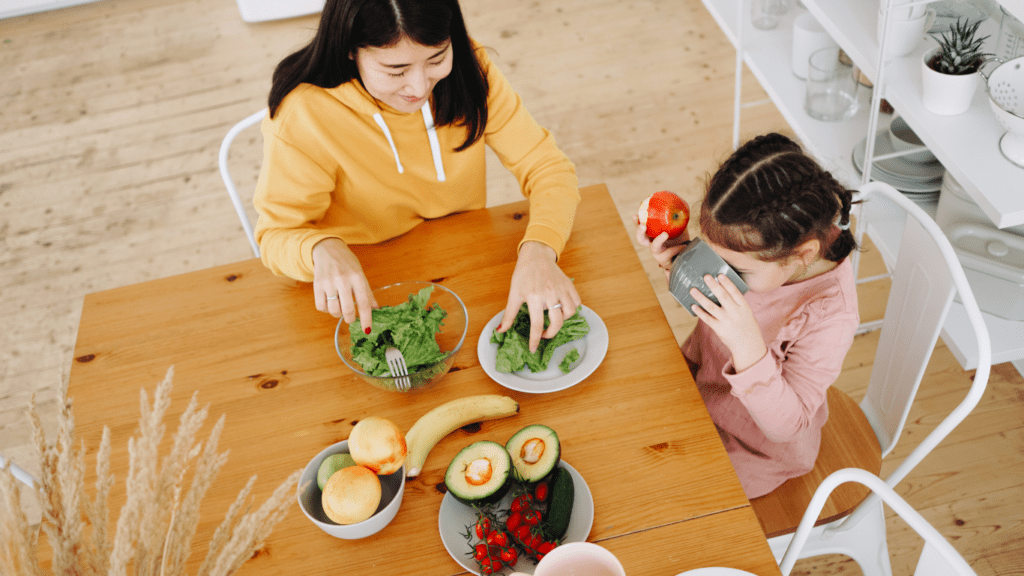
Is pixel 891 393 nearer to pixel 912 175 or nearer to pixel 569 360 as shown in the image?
pixel 569 360

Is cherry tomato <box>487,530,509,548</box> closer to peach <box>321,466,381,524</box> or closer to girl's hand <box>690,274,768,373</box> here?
peach <box>321,466,381,524</box>

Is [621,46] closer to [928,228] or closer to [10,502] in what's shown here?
[928,228]

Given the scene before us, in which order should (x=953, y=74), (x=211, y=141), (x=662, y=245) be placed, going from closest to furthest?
(x=662, y=245)
(x=953, y=74)
(x=211, y=141)

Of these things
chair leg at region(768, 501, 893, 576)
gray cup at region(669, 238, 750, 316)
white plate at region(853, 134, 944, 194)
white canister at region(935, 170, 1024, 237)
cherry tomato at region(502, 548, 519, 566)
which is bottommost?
chair leg at region(768, 501, 893, 576)

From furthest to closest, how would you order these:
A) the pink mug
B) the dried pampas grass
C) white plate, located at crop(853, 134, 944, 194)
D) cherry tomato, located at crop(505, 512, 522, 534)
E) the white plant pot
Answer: white plate, located at crop(853, 134, 944, 194), the white plant pot, cherry tomato, located at crop(505, 512, 522, 534), the pink mug, the dried pampas grass

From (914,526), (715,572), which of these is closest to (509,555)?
(715,572)

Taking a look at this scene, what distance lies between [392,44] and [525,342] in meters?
0.50

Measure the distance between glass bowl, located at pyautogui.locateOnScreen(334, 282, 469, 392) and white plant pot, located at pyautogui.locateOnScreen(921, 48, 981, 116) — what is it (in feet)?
3.59

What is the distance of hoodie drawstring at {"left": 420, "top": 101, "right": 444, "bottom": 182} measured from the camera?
1391 mm

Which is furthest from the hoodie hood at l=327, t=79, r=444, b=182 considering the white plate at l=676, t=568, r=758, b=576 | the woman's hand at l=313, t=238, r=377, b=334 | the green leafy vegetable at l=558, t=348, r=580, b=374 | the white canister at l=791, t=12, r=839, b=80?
the white canister at l=791, t=12, r=839, b=80

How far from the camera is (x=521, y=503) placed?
91cm

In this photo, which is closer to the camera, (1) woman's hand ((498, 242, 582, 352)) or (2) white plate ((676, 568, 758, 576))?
(2) white plate ((676, 568, 758, 576))

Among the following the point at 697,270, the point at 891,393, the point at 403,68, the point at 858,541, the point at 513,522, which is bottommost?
the point at 858,541

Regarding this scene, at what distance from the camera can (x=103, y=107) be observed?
136 inches
